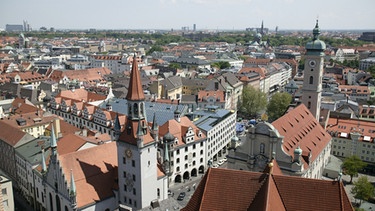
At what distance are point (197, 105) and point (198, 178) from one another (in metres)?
39.6

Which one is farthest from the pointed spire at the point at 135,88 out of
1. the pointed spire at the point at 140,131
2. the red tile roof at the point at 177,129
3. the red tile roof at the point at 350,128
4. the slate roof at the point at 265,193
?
the red tile roof at the point at 350,128

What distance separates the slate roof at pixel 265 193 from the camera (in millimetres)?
35656

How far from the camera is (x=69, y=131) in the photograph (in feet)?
273

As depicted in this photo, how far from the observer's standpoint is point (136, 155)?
53.7m

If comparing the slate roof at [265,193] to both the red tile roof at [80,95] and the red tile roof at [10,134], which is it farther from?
the red tile roof at [80,95]

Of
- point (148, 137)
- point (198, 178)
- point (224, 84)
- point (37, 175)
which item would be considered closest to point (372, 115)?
point (224, 84)

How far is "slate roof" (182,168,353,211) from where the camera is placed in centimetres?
3566

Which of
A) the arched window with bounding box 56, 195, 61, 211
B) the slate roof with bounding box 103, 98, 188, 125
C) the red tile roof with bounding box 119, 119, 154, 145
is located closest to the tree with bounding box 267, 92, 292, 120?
the slate roof with bounding box 103, 98, 188, 125

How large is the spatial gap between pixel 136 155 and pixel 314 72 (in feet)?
166

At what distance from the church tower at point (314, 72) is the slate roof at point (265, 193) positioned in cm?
5217

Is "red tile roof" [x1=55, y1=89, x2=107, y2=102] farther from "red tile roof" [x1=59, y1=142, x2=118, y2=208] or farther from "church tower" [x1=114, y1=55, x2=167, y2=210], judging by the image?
"church tower" [x1=114, y1=55, x2=167, y2=210]

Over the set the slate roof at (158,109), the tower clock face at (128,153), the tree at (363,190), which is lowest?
the tree at (363,190)

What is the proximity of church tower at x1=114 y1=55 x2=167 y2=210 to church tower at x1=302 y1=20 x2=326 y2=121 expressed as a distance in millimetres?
46241

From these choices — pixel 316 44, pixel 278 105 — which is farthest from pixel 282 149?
pixel 278 105
